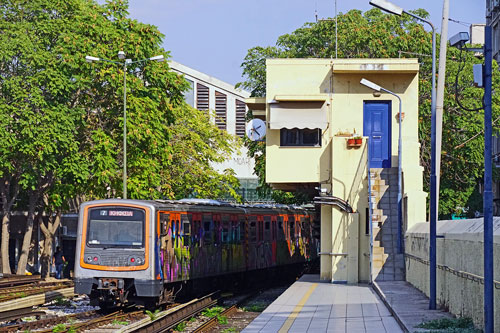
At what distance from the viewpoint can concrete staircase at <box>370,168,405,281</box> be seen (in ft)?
86.7

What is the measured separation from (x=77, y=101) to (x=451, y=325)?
26.7 m

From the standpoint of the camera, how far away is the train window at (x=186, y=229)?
79.8 feet

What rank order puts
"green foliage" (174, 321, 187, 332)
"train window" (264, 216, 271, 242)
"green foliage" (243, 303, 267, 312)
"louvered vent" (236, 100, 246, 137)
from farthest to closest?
1. "louvered vent" (236, 100, 246, 137)
2. "train window" (264, 216, 271, 242)
3. "green foliage" (243, 303, 267, 312)
4. "green foliage" (174, 321, 187, 332)

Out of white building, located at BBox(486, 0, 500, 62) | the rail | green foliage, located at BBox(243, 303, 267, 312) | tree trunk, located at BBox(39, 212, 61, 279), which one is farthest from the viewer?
white building, located at BBox(486, 0, 500, 62)

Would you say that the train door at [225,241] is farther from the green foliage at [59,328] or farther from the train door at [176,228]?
the green foliage at [59,328]

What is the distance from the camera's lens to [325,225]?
29.1 metres

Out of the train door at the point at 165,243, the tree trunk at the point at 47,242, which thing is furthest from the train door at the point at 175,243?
the tree trunk at the point at 47,242

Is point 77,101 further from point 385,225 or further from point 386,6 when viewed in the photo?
point 386,6

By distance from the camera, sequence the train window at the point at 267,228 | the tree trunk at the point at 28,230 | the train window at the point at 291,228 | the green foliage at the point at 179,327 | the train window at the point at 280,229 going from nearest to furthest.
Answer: the green foliage at the point at 179,327, the train window at the point at 267,228, the train window at the point at 280,229, the train window at the point at 291,228, the tree trunk at the point at 28,230

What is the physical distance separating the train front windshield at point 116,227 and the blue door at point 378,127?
9.59 meters

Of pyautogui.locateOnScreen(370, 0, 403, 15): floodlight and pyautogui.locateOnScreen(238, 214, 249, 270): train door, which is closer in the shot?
pyautogui.locateOnScreen(370, 0, 403, 15): floodlight

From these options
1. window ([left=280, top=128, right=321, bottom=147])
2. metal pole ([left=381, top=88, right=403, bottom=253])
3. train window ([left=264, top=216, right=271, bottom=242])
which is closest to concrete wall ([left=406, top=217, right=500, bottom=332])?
metal pole ([left=381, top=88, right=403, bottom=253])

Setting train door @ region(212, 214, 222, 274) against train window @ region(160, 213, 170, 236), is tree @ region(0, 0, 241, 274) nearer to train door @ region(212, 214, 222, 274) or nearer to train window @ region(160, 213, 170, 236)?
train door @ region(212, 214, 222, 274)

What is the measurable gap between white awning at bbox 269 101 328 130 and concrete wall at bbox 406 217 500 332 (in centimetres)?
802
